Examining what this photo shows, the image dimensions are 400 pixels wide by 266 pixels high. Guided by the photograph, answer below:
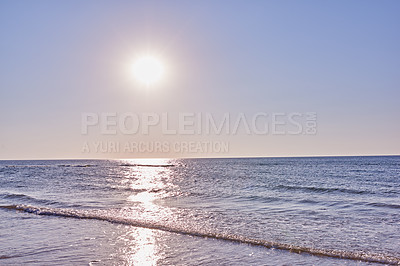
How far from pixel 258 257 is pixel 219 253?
128cm

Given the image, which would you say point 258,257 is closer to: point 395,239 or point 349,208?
point 395,239

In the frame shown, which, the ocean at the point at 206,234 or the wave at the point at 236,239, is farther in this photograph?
the wave at the point at 236,239

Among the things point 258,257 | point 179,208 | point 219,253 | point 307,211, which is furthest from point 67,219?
point 307,211

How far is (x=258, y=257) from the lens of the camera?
10.5 m

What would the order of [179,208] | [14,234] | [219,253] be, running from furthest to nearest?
[179,208]
[14,234]
[219,253]

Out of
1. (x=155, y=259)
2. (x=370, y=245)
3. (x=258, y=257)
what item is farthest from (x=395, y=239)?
(x=155, y=259)

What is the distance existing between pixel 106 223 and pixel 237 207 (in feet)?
29.0

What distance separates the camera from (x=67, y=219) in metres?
17.2

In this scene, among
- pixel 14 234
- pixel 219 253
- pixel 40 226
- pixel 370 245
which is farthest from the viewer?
pixel 40 226

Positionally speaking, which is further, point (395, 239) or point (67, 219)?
point (67, 219)

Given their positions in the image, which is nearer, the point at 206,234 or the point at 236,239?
the point at 236,239

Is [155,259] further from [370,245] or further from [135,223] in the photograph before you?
[370,245]

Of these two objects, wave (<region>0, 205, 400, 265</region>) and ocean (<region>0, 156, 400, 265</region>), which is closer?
ocean (<region>0, 156, 400, 265</region>)

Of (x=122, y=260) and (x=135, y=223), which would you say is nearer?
(x=122, y=260)
